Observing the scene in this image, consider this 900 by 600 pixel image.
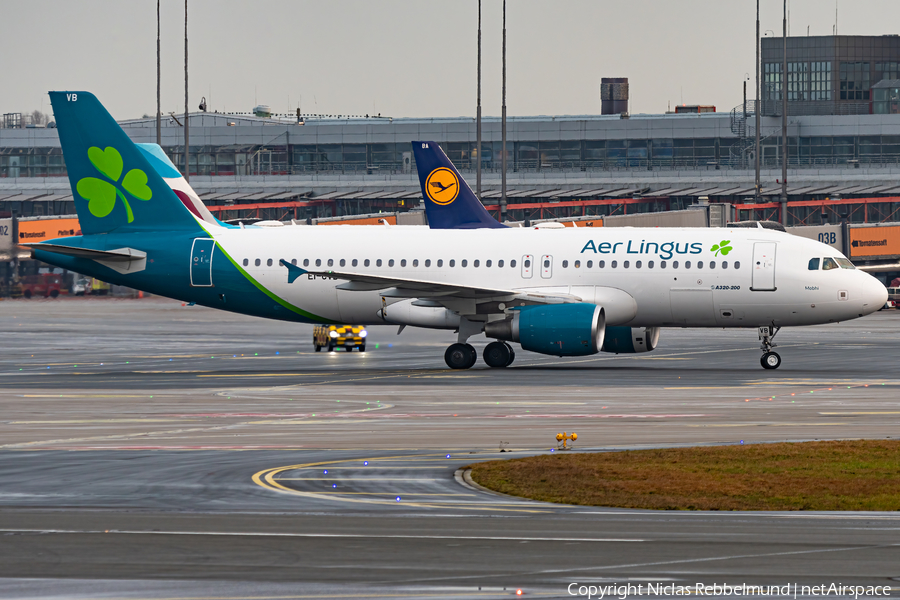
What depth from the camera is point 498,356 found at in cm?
4406

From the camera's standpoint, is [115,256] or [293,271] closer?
[293,271]

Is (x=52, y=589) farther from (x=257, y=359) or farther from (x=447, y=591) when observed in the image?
(x=257, y=359)

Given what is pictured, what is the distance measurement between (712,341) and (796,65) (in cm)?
13430

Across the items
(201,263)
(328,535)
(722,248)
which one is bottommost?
(328,535)

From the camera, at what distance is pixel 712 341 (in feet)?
186

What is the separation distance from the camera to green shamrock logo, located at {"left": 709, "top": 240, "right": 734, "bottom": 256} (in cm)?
4288

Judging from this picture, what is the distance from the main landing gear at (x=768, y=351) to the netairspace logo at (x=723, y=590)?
97.7 ft

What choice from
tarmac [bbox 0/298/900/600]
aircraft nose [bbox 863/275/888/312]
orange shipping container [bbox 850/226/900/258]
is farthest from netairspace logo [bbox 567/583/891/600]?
orange shipping container [bbox 850/226/900/258]

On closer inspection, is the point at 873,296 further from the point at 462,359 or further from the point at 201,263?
the point at 201,263

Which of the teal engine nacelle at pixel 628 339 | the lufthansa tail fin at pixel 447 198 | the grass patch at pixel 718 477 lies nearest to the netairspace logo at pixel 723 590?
the grass patch at pixel 718 477

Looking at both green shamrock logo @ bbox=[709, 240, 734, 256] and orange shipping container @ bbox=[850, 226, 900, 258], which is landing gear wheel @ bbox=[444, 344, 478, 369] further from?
orange shipping container @ bbox=[850, 226, 900, 258]

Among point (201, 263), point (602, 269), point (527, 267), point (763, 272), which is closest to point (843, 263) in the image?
point (763, 272)

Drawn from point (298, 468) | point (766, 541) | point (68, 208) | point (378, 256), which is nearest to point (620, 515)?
point (766, 541)

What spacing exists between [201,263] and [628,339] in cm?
1474
